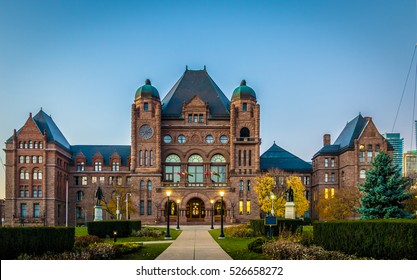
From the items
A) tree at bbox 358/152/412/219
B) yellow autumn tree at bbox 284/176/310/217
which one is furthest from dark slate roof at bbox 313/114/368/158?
tree at bbox 358/152/412/219

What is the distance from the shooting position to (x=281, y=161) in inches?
3514

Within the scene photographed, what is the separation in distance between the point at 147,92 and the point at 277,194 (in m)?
23.8

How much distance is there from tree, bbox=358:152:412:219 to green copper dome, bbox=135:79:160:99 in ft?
160

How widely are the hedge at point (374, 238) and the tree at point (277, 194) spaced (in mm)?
45148

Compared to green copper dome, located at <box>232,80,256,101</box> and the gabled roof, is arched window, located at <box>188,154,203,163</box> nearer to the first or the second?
green copper dome, located at <box>232,80,256,101</box>

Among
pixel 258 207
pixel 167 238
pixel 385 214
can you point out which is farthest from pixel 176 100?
pixel 385 214

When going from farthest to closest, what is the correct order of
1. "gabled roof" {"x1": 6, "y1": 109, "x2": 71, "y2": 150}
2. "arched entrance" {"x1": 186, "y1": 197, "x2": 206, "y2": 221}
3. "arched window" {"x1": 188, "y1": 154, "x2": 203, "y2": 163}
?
"gabled roof" {"x1": 6, "y1": 109, "x2": 71, "y2": 150}
"arched window" {"x1": 188, "y1": 154, "x2": 203, "y2": 163}
"arched entrance" {"x1": 186, "y1": 197, "x2": 206, "y2": 221}

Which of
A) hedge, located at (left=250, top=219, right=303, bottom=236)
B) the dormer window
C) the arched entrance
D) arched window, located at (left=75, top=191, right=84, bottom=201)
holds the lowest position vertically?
the arched entrance

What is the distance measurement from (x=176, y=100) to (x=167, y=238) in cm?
4700

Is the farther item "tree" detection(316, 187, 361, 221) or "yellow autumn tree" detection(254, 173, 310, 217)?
"yellow autumn tree" detection(254, 173, 310, 217)

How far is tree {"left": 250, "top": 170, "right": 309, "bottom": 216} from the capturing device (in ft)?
227

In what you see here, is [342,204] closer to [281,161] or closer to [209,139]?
[209,139]
